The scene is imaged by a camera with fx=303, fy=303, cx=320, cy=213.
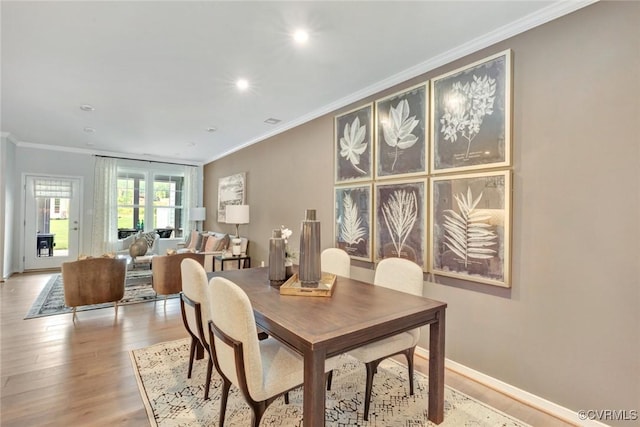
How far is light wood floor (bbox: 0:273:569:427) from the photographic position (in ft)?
6.29

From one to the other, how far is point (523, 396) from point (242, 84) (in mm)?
3615

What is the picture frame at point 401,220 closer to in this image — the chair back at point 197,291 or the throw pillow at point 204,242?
the chair back at point 197,291

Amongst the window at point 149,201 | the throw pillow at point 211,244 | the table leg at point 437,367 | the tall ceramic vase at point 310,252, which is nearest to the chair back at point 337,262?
the tall ceramic vase at point 310,252

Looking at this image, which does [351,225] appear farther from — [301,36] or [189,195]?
[189,195]

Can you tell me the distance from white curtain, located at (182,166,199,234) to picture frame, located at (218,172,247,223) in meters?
1.35

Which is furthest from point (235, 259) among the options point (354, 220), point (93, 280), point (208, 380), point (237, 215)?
→ point (208, 380)

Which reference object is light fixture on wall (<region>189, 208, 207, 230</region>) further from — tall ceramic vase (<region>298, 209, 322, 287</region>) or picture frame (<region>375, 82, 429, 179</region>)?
tall ceramic vase (<region>298, 209, 322, 287</region>)

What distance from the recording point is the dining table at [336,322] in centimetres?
129

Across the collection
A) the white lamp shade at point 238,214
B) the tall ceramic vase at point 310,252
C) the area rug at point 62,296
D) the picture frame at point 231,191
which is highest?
the picture frame at point 231,191

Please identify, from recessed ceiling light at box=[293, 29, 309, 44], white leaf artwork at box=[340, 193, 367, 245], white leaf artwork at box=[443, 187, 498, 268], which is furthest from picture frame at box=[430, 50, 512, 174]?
recessed ceiling light at box=[293, 29, 309, 44]

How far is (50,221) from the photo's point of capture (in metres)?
6.38

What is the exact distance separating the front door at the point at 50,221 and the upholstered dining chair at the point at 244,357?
271 inches

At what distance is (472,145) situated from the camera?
235 cm

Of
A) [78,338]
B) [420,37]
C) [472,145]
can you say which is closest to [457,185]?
[472,145]
